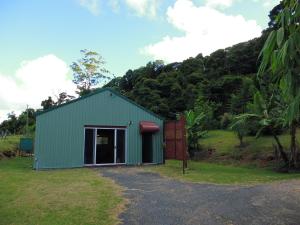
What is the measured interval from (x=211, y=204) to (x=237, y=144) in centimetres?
1462

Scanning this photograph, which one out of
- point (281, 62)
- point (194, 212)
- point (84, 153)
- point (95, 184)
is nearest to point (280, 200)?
point (194, 212)

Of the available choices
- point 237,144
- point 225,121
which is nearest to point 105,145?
point 237,144

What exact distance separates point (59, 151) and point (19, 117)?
42704 millimetres

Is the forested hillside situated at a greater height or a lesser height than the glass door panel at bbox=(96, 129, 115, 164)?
greater

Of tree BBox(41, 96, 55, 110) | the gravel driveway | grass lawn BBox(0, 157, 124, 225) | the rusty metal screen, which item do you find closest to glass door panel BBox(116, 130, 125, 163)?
the rusty metal screen

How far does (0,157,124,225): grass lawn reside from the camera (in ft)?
22.4

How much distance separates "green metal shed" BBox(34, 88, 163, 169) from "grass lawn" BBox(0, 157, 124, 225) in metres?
4.83

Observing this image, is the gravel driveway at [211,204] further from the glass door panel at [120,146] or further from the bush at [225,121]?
the bush at [225,121]

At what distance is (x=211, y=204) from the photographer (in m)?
8.11

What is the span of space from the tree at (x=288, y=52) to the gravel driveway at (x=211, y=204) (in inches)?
166

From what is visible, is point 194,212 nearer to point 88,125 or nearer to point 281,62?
point 281,62

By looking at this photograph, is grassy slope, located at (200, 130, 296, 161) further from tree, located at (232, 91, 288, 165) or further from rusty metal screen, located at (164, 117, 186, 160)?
rusty metal screen, located at (164, 117, 186, 160)

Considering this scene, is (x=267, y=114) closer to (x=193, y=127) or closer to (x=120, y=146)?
(x=193, y=127)

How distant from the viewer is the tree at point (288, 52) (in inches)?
107
